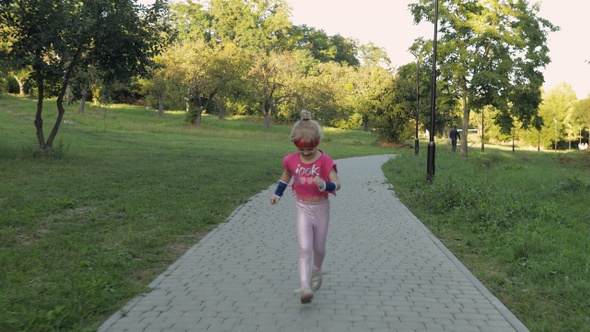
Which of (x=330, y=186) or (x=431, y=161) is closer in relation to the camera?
(x=330, y=186)

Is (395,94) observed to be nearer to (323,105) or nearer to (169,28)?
(323,105)

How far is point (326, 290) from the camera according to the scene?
16.8 feet

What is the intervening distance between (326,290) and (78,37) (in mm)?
13352

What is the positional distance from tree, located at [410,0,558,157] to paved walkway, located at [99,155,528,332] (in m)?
25.1

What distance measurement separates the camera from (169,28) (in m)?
17.5

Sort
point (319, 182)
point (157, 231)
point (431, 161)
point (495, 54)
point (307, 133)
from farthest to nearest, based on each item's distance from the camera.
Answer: point (495, 54), point (431, 161), point (157, 231), point (307, 133), point (319, 182)

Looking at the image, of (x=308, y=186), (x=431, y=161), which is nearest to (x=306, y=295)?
(x=308, y=186)

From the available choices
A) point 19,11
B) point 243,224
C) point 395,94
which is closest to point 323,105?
point 395,94

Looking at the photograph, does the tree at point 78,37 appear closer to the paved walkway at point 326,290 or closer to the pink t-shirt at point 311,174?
the paved walkway at point 326,290

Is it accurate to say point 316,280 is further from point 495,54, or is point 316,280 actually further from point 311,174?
point 495,54

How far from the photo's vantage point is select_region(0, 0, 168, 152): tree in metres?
14.7

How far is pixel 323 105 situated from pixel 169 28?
40.1 meters

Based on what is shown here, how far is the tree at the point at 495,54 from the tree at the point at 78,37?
20.1m

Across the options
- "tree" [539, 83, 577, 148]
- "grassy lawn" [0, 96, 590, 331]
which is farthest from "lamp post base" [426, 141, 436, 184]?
"tree" [539, 83, 577, 148]
